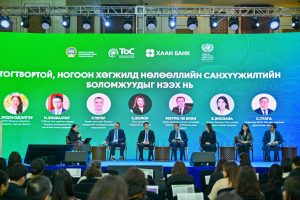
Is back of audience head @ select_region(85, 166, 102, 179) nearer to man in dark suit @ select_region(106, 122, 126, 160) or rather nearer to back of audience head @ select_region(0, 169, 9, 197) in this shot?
back of audience head @ select_region(0, 169, 9, 197)

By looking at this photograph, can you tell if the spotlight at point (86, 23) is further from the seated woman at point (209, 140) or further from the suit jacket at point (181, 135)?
the seated woman at point (209, 140)

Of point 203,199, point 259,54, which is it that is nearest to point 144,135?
point 259,54

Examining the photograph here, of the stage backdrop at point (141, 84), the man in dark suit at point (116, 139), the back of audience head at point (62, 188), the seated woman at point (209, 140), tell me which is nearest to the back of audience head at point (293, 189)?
the back of audience head at point (62, 188)

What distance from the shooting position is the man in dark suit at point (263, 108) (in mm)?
14094

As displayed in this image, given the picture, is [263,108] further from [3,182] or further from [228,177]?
[3,182]

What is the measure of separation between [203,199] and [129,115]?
953 cm

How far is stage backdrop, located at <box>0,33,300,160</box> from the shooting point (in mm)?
14117

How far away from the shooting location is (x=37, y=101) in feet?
46.7

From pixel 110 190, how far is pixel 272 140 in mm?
11731

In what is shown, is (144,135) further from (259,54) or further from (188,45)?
(259,54)

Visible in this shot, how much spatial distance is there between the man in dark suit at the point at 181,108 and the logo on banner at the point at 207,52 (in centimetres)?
134

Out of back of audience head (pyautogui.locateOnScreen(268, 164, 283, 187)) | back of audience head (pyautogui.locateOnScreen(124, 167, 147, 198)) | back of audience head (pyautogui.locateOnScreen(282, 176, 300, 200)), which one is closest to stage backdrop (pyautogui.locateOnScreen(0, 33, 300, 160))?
back of audience head (pyautogui.locateOnScreen(268, 164, 283, 187))

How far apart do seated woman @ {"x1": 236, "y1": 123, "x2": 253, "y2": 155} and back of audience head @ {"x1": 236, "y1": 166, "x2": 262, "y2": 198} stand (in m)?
9.22

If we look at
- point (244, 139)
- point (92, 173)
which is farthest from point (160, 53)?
point (92, 173)
